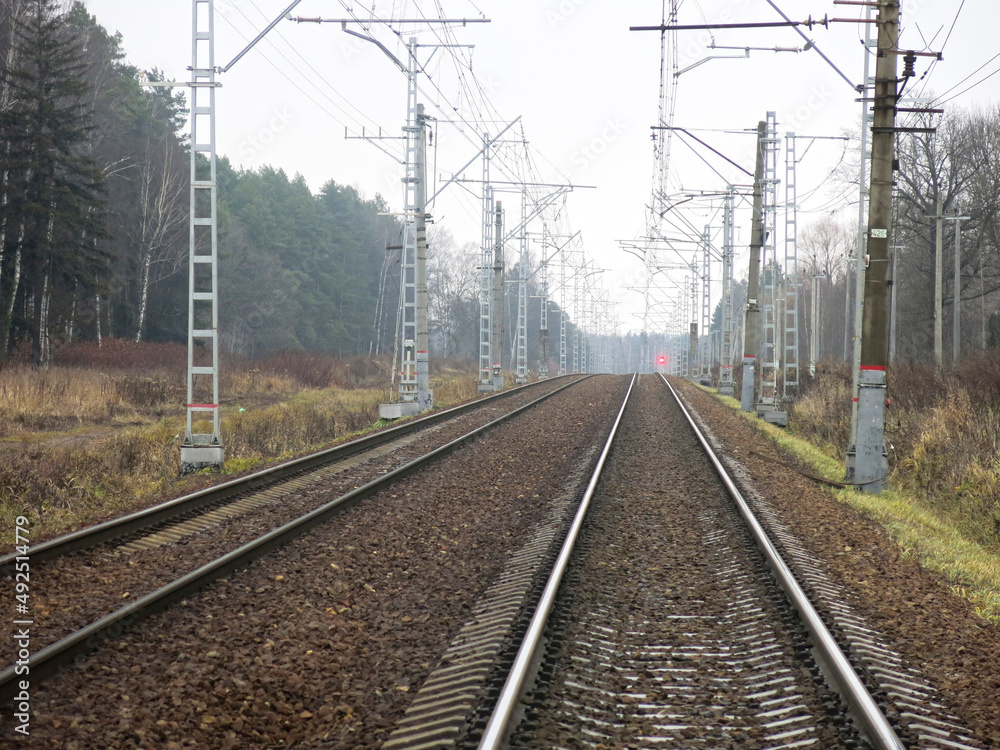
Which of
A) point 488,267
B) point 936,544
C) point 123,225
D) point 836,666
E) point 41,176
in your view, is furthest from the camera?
point 123,225

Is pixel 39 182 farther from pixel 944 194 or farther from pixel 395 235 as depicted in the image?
pixel 395 235

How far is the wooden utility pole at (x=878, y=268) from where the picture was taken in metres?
11.7

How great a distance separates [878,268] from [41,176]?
92.0 feet

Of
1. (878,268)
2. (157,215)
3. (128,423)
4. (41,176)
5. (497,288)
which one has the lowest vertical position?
(128,423)

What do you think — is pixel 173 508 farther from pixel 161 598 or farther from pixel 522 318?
pixel 522 318

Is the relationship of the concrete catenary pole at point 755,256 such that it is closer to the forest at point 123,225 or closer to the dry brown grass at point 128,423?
the forest at point 123,225

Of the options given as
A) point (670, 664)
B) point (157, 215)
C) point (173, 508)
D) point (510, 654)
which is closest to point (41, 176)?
point (157, 215)

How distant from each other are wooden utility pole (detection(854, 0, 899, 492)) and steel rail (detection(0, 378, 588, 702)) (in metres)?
6.76

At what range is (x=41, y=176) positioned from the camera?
1189 inches

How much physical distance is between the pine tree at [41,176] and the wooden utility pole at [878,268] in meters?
26.3

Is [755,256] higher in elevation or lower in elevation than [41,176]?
lower

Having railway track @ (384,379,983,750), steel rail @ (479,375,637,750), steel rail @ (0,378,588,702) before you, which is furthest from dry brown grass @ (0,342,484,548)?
railway track @ (384,379,983,750)

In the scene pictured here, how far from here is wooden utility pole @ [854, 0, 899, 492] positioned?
11734 millimetres

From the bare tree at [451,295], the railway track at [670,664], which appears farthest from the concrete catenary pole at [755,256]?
the bare tree at [451,295]
